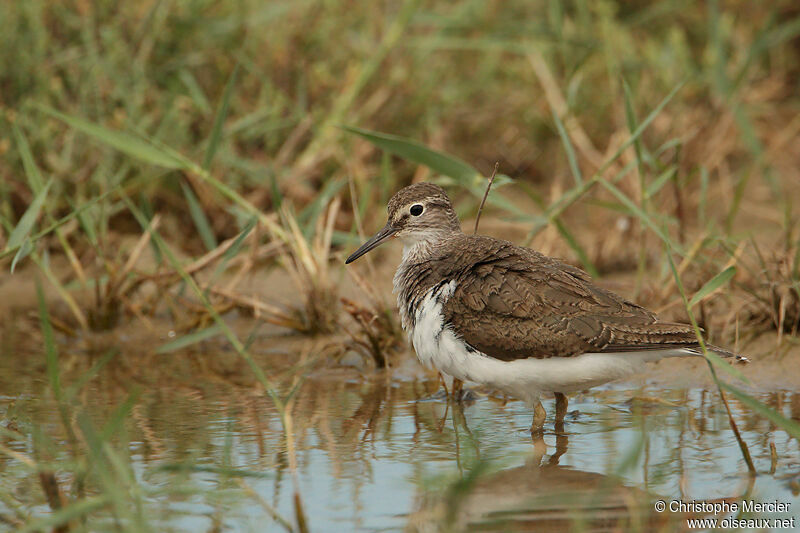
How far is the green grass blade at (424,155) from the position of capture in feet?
17.8

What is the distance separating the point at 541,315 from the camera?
186 inches

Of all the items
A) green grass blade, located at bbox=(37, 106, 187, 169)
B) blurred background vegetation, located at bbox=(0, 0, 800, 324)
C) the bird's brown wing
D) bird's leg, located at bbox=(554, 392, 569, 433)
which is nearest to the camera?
the bird's brown wing

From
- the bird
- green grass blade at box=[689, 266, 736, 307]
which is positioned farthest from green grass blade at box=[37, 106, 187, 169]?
green grass blade at box=[689, 266, 736, 307]

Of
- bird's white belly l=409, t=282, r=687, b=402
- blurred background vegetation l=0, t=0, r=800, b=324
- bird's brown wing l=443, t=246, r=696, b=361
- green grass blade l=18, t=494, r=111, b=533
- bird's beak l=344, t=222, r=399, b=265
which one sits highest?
blurred background vegetation l=0, t=0, r=800, b=324

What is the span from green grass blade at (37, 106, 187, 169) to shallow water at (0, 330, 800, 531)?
121 centimetres

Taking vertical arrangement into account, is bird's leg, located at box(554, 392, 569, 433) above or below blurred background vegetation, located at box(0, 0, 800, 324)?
below

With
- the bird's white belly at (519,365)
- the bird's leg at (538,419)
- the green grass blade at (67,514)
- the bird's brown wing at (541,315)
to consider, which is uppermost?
the bird's brown wing at (541,315)

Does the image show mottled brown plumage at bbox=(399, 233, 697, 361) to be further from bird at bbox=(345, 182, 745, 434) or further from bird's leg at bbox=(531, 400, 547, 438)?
bird's leg at bbox=(531, 400, 547, 438)

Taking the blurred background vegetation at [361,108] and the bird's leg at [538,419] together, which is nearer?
the bird's leg at [538,419]

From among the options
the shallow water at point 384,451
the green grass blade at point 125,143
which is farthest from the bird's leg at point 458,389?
the green grass blade at point 125,143

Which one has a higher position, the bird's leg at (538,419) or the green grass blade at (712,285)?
the green grass blade at (712,285)

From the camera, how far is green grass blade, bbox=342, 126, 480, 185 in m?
5.42

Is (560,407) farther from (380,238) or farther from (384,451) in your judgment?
(380,238)

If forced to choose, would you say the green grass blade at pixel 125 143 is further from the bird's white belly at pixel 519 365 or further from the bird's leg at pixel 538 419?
the bird's leg at pixel 538 419
